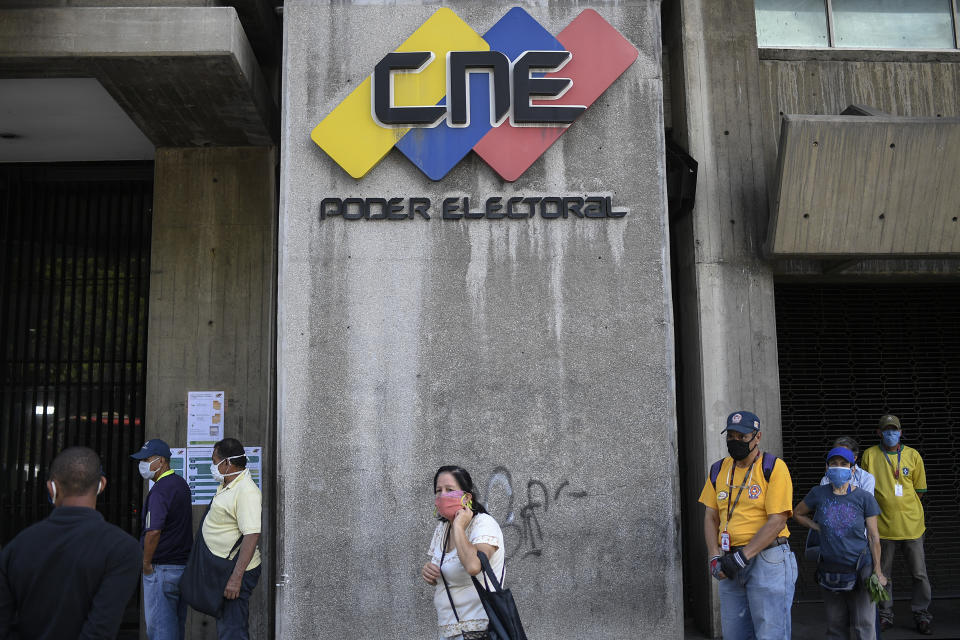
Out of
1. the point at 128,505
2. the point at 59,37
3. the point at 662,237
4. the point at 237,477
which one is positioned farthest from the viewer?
the point at 128,505

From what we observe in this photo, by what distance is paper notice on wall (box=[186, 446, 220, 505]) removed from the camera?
7746 mm

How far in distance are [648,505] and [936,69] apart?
5.74 meters

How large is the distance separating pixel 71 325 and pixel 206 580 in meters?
4.52

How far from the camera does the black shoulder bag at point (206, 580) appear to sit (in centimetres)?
559

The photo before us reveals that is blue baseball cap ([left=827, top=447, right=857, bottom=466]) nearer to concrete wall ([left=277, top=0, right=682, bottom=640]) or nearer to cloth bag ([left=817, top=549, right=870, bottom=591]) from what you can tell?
cloth bag ([left=817, top=549, right=870, bottom=591])

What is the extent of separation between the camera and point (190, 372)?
798 cm

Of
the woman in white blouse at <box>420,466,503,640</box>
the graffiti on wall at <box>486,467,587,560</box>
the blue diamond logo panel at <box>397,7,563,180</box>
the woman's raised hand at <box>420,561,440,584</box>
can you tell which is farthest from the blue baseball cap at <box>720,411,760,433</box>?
the blue diamond logo panel at <box>397,7,563,180</box>

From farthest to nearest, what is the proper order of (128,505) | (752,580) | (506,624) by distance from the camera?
(128,505)
(752,580)
(506,624)

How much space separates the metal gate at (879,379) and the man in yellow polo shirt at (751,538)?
352 centimetres

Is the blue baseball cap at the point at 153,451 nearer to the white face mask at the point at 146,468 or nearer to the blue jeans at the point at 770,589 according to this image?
the white face mask at the point at 146,468

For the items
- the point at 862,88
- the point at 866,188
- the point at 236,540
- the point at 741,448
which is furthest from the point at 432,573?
the point at 862,88

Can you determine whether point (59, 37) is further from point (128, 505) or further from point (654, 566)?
point (654, 566)

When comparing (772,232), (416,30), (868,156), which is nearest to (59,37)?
(416,30)

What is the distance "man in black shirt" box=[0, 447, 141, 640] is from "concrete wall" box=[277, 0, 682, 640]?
10.3ft
